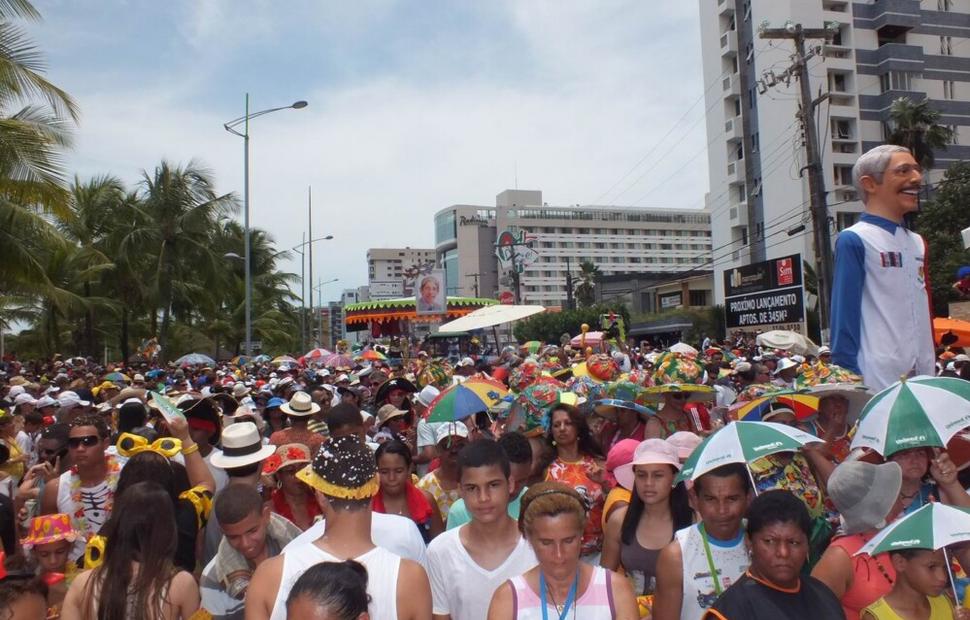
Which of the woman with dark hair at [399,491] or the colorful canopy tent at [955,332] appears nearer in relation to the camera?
the woman with dark hair at [399,491]

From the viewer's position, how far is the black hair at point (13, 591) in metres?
3.12

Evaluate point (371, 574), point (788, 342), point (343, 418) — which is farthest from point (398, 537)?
point (788, 342)

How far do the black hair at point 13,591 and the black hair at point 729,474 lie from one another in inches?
106

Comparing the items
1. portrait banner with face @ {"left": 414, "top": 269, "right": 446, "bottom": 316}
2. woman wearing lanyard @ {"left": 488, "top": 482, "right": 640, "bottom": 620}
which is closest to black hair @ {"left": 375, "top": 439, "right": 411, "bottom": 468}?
woman wearing lanyard @ {"left": 488, "top": 482, "right": 640, "bottom": 620}

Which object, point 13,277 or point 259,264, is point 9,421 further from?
point 259,264

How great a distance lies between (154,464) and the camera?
453 centimetres

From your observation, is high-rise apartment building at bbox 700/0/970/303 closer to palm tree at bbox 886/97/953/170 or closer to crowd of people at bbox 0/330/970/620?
palm tree at bbox 886/97/953/170

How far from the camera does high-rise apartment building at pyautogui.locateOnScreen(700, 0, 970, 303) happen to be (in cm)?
5388

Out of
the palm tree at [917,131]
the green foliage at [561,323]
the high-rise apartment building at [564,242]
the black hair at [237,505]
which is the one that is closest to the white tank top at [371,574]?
the black hair at [237,505]

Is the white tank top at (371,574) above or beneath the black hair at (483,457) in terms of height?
beneath

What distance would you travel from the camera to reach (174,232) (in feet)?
118

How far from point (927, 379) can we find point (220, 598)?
3.33m

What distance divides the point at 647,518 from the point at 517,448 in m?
1.16

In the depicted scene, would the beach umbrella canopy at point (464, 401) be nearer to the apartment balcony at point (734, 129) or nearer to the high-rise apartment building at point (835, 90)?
the high-rise apartment building at point (835, 90)
